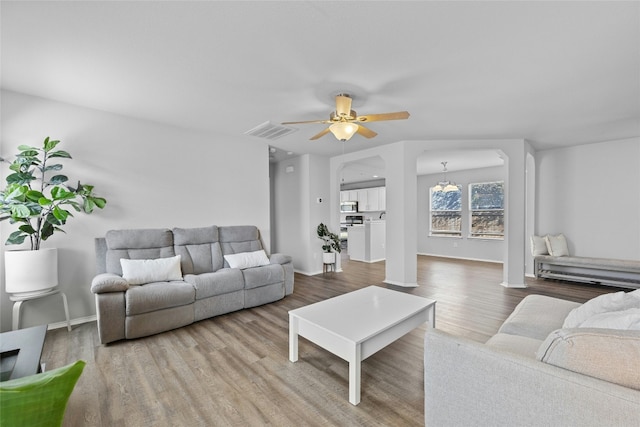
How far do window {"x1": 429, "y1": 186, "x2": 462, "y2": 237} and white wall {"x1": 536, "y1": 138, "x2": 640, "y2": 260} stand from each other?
7.42ft

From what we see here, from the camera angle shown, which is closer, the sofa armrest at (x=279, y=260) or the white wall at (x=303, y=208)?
the sofa armrest at (x=279, y=260)

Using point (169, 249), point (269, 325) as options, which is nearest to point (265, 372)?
point (269, 325)

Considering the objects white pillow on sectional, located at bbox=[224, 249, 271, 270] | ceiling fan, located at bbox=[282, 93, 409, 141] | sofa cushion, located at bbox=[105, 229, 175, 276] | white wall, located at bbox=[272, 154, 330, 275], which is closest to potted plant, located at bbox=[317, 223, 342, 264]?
white wall, located at bbox=[272, 154, 330, 275]

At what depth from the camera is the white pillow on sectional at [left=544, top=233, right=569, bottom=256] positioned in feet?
15.9

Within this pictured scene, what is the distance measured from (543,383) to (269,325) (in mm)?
2574

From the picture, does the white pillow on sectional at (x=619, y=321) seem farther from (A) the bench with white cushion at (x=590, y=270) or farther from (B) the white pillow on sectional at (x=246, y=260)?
(A) the bench with white cushion at (x=590, y=270)

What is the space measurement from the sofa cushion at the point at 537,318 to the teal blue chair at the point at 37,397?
2.26m

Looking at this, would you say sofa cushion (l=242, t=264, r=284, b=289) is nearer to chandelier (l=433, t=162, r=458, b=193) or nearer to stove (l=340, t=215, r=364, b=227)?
chandelier (l=433, t=162, r=458, b=193)

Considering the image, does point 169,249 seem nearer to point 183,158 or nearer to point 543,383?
point 183,158

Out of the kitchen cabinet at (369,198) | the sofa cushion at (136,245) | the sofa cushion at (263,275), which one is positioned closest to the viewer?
the sofa cushion at (136,245)

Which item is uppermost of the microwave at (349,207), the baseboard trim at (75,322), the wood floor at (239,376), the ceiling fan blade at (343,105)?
the ceiling fan blade at (343,105)

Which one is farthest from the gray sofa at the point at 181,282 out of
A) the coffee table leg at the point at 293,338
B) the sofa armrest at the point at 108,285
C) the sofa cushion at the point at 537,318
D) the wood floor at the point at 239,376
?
the sofa cushion at the point at 537,318

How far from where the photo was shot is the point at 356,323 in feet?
6.77

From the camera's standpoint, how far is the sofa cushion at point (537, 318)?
176cm
